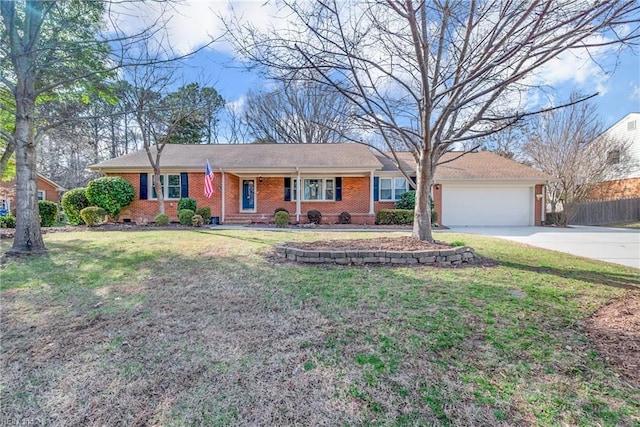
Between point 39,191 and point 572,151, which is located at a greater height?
point 572,151

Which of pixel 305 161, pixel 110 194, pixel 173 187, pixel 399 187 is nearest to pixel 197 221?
pixel 173 187

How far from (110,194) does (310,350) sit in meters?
14.8

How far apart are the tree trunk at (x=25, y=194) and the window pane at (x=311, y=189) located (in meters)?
11.3

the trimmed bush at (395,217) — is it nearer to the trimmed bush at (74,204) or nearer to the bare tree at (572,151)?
the bare tree at (572,151)

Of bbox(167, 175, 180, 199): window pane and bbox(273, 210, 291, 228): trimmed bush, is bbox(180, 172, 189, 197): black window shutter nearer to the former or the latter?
bbox(167, 175, 180, 199): window pane

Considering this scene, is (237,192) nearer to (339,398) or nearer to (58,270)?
(58,270)

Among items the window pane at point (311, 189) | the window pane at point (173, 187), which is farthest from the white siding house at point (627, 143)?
the window pane at point (173, 187)

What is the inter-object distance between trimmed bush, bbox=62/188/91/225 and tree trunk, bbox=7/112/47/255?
25.5 feet

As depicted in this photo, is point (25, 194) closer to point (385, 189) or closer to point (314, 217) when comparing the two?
point (314, 217)

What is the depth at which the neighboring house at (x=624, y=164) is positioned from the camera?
63.9 ft

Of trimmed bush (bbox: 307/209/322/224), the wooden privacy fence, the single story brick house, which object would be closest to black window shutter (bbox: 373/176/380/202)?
the single story brick house

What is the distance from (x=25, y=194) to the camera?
678cm

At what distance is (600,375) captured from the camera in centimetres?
239

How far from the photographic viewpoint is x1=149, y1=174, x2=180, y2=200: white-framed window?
1534 centimetres
